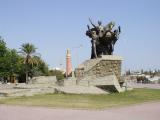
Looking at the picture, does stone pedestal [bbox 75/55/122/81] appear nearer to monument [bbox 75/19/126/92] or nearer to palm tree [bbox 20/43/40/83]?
monument [bbox 75/19/126/92]

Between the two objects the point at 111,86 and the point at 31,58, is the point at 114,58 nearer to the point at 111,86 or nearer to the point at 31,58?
the point at 111,86

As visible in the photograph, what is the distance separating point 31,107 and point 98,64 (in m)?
11.5

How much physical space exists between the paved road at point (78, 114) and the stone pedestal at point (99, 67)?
→ 10820 millimetres

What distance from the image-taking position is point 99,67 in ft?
94.7

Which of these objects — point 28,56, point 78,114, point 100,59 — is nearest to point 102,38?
point 100,59

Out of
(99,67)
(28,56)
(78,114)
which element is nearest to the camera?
(78,114)

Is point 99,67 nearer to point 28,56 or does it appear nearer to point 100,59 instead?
point 100,59

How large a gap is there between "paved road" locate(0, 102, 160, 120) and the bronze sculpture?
13.0 m

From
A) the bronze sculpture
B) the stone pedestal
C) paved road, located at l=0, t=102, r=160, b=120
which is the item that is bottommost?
paved road, located at l=0, t=102, r=160, b=120

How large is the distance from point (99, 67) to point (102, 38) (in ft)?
8.74

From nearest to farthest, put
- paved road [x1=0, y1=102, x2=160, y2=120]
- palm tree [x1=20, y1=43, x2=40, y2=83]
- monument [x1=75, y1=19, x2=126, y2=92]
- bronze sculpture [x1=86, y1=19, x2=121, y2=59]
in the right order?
paved road [x1=0, y1=102, x2=160, y2=120] → monument [x1=75, y1=19, x2=126, y2=92] → bronze sculpture [x1=86, y1=19, x2=121, y2=59] → palm tree [x1=20, y1=43, x2=40, y2=83]

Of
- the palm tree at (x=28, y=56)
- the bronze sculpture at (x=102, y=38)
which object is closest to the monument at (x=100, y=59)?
the bronze sculpture at (x=102, y=38)

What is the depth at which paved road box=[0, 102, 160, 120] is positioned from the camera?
14562 millimetres

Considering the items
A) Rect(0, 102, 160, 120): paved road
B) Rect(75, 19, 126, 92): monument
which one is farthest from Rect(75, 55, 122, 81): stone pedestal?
Rect(0, 102, 160, 120): paved road
